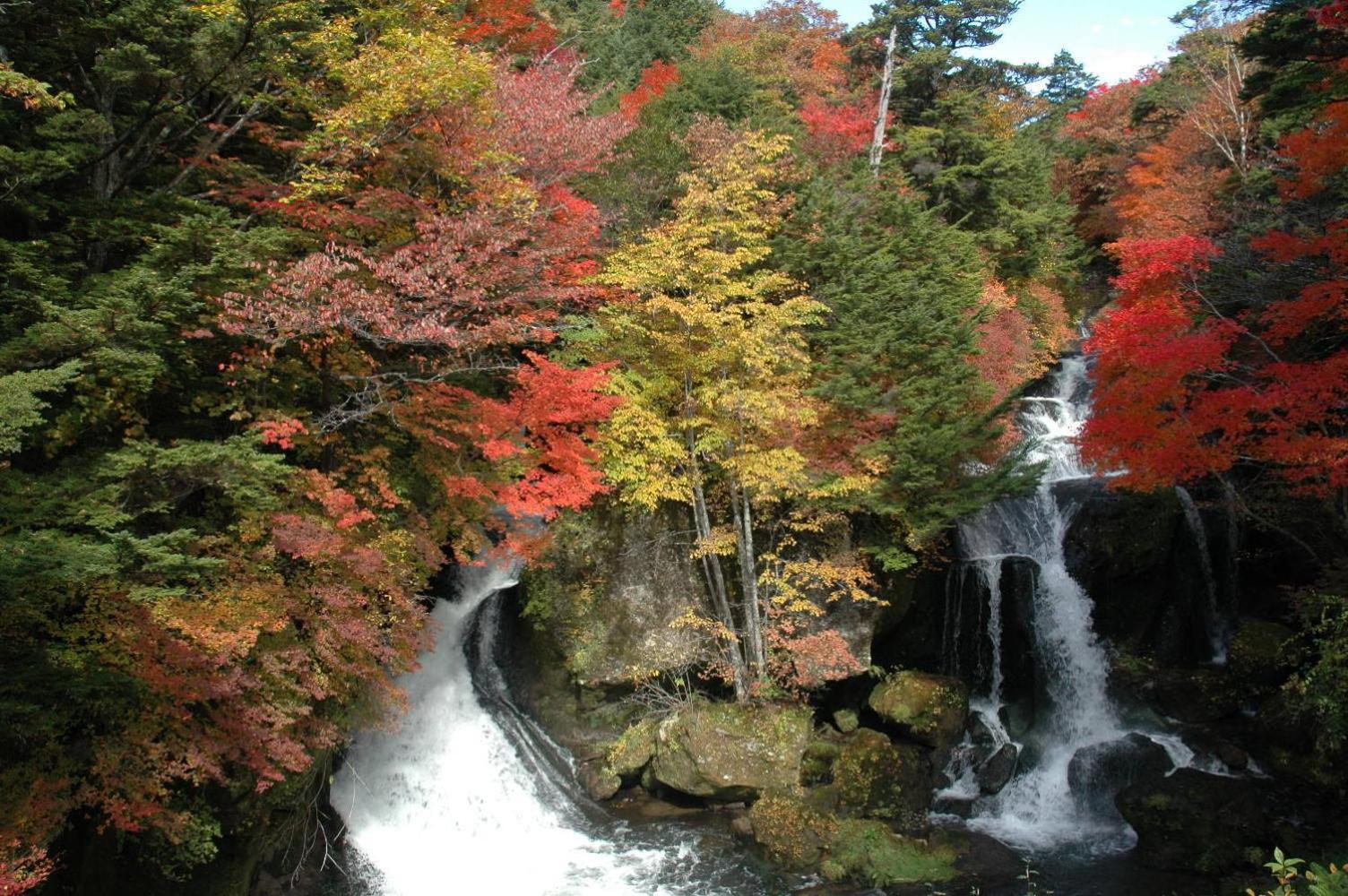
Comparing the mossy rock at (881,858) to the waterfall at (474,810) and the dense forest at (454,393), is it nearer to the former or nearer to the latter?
the dense forest at (454,393)

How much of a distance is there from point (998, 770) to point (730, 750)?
5091 millimetres

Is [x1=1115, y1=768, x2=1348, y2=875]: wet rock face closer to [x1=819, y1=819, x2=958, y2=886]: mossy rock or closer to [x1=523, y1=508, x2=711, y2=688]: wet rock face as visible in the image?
[x1=819, y1=819, x2=958, y2=886]: mossy rock

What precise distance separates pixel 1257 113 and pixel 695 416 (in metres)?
19.4

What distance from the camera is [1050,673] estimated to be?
14.4 metres

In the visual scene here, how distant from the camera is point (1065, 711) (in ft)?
45.8

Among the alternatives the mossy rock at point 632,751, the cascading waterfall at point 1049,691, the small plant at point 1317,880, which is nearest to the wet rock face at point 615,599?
the mossy rock at point 632,751

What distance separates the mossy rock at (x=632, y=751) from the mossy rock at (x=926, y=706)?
4411 mm

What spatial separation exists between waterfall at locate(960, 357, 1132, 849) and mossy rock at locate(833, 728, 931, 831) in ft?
3.52

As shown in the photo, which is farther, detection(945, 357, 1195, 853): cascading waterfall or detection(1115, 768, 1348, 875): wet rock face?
detection(945, 357, 1195, 853): cascading waterfall

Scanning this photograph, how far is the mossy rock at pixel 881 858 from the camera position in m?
10.7

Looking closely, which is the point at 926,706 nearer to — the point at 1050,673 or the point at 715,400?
the point at 1050,673

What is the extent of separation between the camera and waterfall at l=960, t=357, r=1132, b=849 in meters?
12.3

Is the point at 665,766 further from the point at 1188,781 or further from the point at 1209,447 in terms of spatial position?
the point at 1209,447

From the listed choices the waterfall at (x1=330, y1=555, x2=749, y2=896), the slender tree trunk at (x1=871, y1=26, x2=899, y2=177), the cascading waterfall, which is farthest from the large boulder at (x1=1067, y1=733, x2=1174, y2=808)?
the slender tree trunk at (x1=871, y1=26, x2=899, y2=177)
